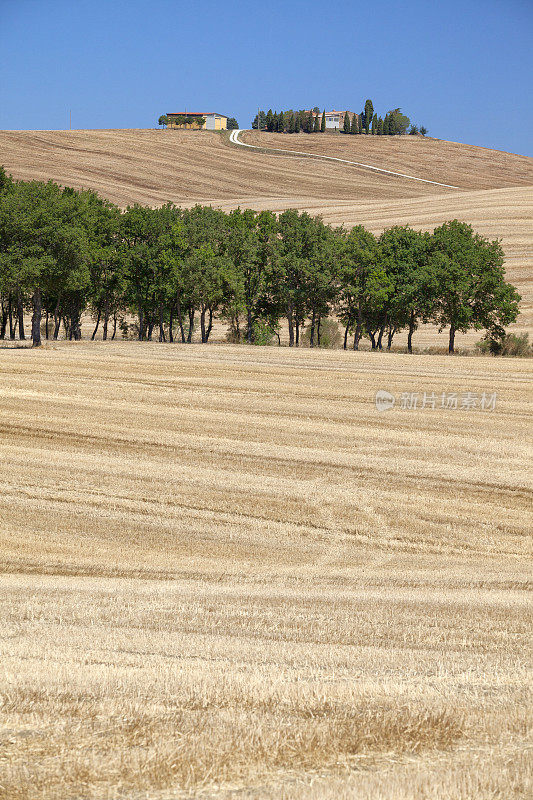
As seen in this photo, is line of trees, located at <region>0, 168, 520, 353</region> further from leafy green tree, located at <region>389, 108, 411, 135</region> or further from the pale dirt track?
leafy green tree, located at <region>389, 108, 411, 135</region>

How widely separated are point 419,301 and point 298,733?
184ft

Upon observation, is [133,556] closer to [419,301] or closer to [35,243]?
[35,243]

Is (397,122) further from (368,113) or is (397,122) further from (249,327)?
(249,327)

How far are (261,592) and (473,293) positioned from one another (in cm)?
5064

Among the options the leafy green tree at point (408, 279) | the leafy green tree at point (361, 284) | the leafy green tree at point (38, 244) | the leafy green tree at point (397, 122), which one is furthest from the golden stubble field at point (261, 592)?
the leafy green tree at point (397, 122)

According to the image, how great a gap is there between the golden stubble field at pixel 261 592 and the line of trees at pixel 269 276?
1033 inches

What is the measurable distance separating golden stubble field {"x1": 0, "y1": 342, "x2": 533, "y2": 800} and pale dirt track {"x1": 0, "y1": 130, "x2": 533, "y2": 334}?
57.5 meters

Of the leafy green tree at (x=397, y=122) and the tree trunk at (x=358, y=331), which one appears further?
the leafy green tree at (x=397, y=122)

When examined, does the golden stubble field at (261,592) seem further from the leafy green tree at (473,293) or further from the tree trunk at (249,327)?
the tree trunk at (249,327)

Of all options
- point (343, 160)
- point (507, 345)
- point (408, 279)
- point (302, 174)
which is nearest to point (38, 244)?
point (408, 279)

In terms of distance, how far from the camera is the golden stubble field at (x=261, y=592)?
4543 millimetres

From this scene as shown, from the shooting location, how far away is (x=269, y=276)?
6406 cm

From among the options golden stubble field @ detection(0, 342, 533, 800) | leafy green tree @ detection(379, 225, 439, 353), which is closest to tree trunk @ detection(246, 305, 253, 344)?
leafy green tree @ detection(379, 225, 439, 353)

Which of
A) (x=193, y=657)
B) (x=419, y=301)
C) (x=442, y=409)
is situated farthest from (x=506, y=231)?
(x=193, y=657)
